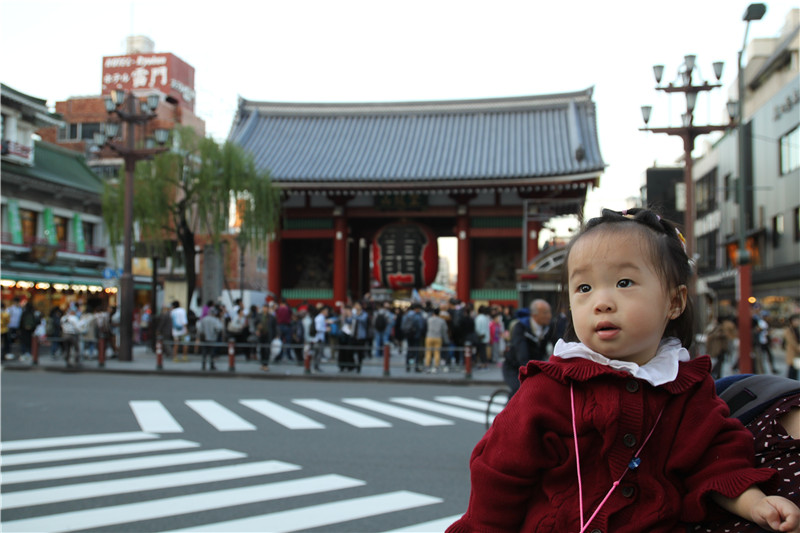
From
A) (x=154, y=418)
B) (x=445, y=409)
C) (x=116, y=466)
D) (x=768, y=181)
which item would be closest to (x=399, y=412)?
(x=445, y=409)

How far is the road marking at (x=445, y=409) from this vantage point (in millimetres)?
10836

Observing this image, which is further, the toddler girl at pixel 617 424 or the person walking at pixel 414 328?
the person walking at pixel 414 328

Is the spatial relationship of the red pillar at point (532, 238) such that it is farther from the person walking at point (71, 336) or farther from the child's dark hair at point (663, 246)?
the child's dark hair at point (663, 246)

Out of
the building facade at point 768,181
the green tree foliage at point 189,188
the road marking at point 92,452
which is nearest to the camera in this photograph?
the road marking at point 92,452

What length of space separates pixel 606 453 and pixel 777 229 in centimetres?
3141

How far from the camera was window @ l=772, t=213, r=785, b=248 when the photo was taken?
94.6 ft

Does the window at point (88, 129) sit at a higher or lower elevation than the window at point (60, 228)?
Answer: higher

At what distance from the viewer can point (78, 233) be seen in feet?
110

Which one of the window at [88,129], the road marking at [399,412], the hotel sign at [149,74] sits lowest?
the road marking at [399,412]

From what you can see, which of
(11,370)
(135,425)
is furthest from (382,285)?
(135,425)

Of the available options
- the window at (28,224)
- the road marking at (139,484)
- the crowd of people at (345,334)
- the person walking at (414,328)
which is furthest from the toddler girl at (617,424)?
the window at (28,224)

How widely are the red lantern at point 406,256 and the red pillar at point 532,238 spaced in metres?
3.41

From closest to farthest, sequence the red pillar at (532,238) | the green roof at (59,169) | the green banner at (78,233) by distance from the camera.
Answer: the red pillar at (532,238)
the green roof at (59,169)
the green banner at (78,233)

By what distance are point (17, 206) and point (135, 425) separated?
935 inches
